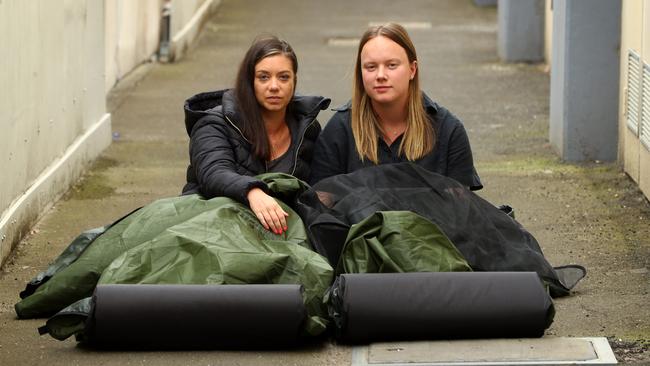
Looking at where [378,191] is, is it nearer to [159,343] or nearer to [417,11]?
[159,343]

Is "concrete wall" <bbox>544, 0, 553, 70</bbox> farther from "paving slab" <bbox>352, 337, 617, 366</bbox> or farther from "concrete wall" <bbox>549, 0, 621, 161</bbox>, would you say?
"paving slab" <bbox>352, 337, 617, 366</bbox>

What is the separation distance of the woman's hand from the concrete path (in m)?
0.59

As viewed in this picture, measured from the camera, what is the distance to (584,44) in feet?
34.9

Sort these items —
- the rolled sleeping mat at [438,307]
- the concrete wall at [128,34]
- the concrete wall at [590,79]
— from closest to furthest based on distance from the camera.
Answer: the rolled sleeping mat at [438,307] < the concrete wall at [590,79] < the concrete wall at [128,34]

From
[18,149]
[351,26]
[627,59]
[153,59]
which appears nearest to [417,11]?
[351,26]

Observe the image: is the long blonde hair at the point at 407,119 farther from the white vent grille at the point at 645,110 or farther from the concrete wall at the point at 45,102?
the white vent grille at the point at 645,110

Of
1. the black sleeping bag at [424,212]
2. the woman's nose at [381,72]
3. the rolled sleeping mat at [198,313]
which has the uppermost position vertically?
the woman's nose at [381,72]

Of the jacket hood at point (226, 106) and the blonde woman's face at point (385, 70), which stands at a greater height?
the blonde woman's face at point (385, 70)

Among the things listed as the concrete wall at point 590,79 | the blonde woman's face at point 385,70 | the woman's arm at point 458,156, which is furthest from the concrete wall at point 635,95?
the blonde woman's face at point 385,70

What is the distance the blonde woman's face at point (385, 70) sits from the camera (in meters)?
6.35

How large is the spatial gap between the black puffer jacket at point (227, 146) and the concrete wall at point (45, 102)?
4.55 ft

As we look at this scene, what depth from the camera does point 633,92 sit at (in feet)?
31.2

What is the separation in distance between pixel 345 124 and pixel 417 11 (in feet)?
49.3

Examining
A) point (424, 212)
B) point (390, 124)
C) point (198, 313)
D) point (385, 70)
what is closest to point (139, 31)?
point (390, 124)
